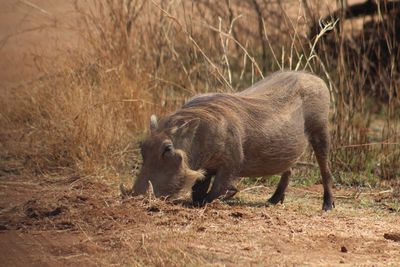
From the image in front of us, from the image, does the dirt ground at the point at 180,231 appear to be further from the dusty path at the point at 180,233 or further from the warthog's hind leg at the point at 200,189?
the warthog's hind leg at the point at 200,189

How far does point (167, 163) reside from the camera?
17.9ft

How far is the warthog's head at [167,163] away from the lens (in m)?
5.43

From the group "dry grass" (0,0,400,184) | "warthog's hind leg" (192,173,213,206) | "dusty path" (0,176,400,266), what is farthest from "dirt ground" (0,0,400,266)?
"dry grass" (0,0,400,184)

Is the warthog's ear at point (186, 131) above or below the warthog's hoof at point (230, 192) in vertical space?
above

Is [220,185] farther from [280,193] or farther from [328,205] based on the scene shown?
[328,205]

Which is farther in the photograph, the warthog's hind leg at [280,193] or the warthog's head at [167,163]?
the warthog's hind leg at [280,193]

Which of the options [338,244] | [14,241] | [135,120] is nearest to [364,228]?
[338,244]

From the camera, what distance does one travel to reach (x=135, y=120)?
7.81 meters

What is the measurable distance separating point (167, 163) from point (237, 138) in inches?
19.2

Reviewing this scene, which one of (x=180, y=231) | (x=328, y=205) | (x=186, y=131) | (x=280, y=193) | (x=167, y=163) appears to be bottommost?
(x=328, y=205)

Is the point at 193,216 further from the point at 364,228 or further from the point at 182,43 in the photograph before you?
the point at 182,43

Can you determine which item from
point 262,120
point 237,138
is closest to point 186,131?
point 237,138

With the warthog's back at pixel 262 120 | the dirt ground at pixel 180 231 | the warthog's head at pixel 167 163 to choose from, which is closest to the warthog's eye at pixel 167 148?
the warthog's head at pixel 167 163

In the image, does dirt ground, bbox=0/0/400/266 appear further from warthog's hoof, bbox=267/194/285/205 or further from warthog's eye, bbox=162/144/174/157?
warthog's eye, bbox=162/144/174/157
